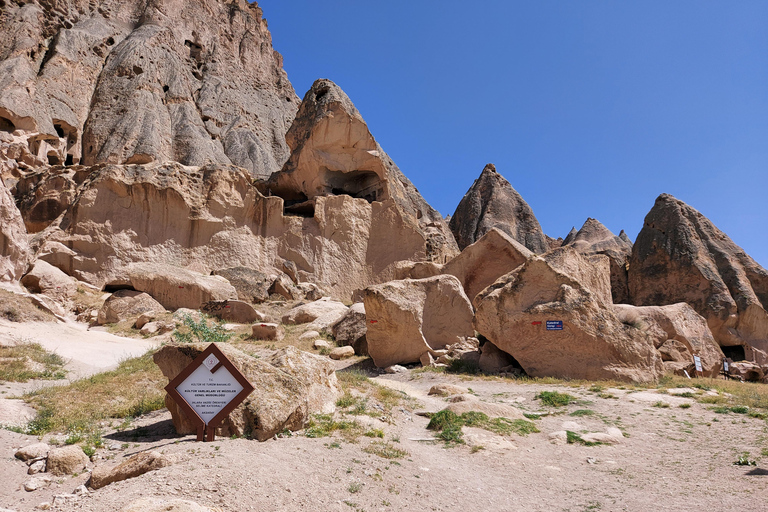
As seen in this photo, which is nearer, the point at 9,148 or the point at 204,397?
the point at 204,397

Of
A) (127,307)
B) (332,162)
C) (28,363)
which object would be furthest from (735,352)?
(28,363)

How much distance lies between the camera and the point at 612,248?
30859 millimetres

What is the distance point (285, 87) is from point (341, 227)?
3519 cm

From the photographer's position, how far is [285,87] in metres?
53.1

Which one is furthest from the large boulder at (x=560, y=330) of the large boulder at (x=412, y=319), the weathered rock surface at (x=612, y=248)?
the weathered rock surface at (x=612, y=248)

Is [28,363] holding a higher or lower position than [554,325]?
lower

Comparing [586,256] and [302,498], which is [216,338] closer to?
[302,498]

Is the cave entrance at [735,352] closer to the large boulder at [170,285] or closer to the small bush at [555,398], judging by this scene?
the small bush at [555,398]

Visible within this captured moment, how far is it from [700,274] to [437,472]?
22.4 meters

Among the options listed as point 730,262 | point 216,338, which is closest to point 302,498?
point 216,338

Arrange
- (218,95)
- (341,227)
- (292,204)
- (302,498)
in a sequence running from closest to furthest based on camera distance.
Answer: (302,498) → (341,227) → (292,204) → (218,95)

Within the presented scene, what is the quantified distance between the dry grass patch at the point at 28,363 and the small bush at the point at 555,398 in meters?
7.55

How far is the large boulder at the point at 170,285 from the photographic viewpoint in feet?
54.5

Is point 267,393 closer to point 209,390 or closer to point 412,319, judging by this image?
point 209,390
